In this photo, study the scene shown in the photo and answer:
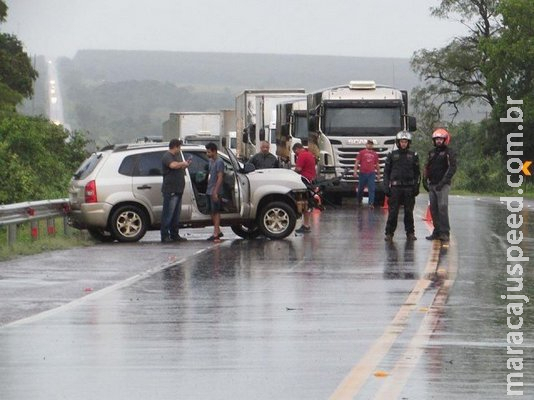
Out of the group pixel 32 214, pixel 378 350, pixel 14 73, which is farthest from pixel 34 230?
pixel 14 73

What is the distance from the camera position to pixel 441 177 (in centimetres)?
2508

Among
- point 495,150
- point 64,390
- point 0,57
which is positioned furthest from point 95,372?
point 495,150

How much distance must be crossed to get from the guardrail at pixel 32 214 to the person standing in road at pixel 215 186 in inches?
103

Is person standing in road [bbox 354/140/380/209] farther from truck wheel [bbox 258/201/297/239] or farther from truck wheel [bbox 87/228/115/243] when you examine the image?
truck wheel [bbox 87/228/115/243]

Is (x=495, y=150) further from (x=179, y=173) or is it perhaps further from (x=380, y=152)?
(x=179, y=173)

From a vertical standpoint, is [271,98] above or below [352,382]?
above

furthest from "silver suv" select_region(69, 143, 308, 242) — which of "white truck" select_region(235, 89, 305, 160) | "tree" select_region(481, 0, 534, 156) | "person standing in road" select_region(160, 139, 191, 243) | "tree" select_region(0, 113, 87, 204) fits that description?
"tree" select_region(481, 0, 534, 156)

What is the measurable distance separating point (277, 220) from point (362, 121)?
1516 cm

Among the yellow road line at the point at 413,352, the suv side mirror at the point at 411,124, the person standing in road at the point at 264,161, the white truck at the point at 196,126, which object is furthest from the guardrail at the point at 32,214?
the white truck at the point at 196,126

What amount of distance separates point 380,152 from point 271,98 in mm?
15015

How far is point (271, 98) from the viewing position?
184ft

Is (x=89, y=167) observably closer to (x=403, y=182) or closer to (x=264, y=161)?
(x=264, y=161)

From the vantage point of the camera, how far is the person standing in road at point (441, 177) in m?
25.0

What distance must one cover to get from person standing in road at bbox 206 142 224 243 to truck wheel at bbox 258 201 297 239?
80 centimetres
